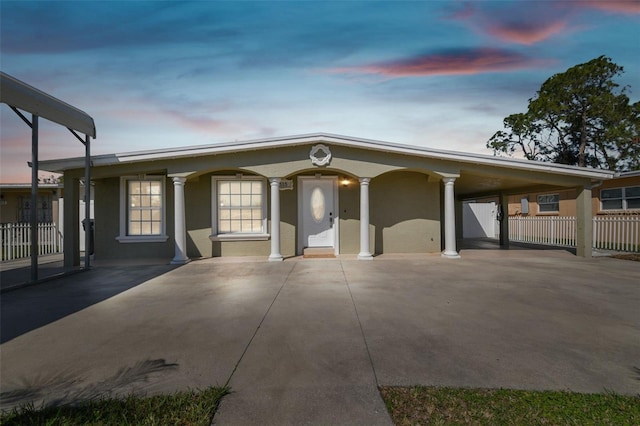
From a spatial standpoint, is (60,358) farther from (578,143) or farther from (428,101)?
(578,143)

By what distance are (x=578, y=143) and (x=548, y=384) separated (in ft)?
72.9

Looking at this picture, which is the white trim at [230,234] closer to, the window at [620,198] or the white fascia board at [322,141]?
the white fascia board at [322,141]

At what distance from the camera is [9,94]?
5418mm

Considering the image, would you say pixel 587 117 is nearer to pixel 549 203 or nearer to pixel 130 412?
pixel 549 203

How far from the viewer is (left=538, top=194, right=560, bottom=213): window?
1743 centimetres

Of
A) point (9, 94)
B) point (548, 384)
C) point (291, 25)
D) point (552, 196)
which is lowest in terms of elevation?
point (548, 384)

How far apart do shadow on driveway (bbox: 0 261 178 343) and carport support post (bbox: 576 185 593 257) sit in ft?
41.7

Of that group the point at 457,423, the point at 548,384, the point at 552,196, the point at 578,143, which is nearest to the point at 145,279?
the point at 457,423

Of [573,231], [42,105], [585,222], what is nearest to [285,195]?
[42,105]

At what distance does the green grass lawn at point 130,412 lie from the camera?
201 centimetres

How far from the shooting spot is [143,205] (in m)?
9.69

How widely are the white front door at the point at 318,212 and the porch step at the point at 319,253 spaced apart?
0.17m

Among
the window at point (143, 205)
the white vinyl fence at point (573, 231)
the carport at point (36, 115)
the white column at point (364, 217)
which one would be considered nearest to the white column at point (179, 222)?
the window at point (143, 205)

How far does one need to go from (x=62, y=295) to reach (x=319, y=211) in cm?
682
